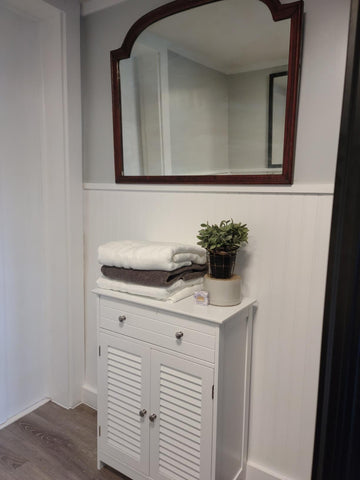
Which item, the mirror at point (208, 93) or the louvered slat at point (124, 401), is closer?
the mirror at point (208, 93)

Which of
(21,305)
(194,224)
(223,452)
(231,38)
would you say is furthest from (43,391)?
(231,38)

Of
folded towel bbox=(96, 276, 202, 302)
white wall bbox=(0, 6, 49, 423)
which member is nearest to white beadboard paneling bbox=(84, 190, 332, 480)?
folded towel bbox=(96, 276, 202, 302)

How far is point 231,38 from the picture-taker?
147 centimetres

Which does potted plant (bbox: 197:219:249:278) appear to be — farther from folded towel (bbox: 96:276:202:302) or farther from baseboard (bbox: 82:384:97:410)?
baseboard (bbox: 82:384:97:410)

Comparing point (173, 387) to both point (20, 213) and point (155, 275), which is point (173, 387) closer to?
point (155, 275)

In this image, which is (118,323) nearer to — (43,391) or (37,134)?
(43,391)

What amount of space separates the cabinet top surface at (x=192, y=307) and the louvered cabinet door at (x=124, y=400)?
0.64 feet

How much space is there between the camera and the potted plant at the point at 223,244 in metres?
1.37

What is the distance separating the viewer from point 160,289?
1407mm

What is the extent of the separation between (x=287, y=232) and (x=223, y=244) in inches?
10.5

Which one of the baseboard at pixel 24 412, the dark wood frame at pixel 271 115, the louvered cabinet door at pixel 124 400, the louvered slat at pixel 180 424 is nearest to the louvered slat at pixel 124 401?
the louvered cabinet door at pixel 124 400

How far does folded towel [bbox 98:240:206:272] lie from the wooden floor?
972 mm

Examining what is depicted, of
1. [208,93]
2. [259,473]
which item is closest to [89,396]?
[259,473]

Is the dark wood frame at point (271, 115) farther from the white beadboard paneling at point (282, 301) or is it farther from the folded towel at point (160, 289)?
the folded towel at point (160, 289)
